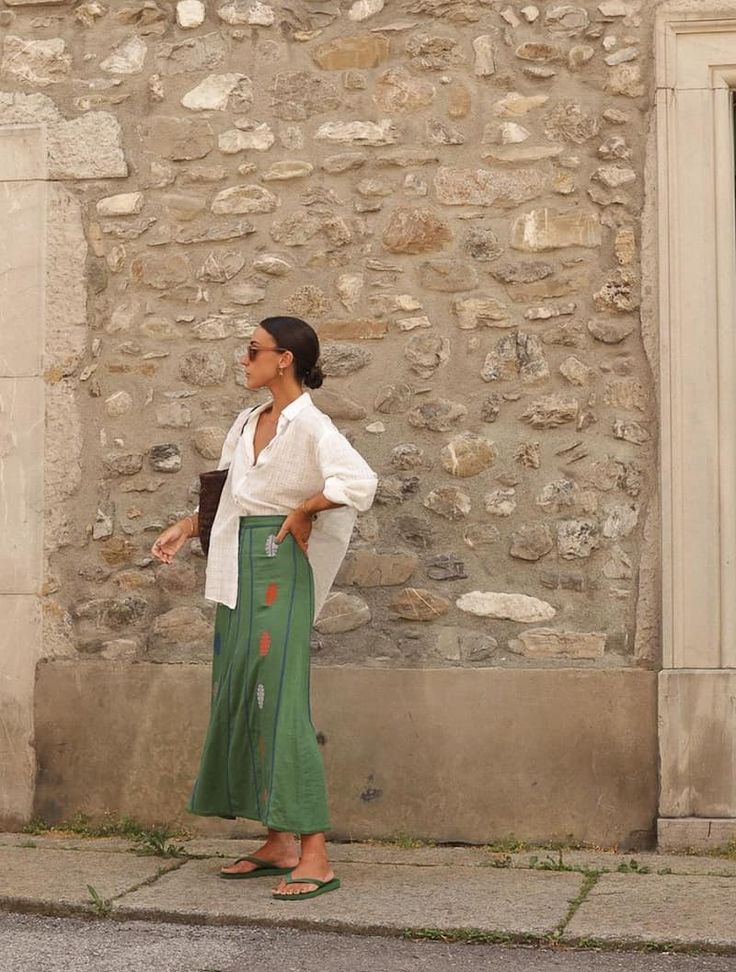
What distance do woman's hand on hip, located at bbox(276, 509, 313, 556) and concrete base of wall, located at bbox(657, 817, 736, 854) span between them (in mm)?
1697

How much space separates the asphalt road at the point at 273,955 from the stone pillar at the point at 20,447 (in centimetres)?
146

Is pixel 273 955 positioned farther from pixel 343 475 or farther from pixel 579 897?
pixel 343 475

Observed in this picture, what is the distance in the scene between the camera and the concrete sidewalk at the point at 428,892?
13.9ft

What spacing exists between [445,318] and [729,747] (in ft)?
6.09

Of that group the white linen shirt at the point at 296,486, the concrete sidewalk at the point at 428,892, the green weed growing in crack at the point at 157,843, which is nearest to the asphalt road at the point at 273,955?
the concrete sidewalk at the point at 428,892

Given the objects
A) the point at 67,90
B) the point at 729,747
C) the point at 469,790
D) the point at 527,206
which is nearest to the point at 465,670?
the point at 469,790

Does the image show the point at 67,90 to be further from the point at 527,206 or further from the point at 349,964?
the point at 349,964

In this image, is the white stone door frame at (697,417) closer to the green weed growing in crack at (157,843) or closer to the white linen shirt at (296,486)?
the white linen shirt at (296,486)

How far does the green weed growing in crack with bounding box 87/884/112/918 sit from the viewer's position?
448cm

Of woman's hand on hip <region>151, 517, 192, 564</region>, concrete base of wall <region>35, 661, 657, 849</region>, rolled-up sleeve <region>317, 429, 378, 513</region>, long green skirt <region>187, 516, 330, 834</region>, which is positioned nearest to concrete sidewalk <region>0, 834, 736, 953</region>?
concrete base of wall <region>35, 661, 657, 849</region>

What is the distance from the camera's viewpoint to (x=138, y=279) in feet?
19.0

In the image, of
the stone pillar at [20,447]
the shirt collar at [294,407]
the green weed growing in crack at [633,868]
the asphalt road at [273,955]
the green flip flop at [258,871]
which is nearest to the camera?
the asphalt road at [273,955]

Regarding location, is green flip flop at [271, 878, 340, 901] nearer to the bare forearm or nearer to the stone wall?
the stone wall

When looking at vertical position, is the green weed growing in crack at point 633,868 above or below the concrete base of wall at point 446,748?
below
